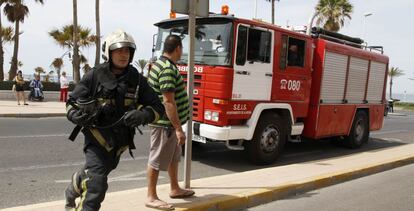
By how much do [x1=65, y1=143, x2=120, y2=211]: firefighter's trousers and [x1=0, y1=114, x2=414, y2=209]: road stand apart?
1918 mm

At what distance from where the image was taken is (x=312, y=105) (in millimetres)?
9617

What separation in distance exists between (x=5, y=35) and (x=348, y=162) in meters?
22.7

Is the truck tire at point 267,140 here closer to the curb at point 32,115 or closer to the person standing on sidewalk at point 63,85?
the curb at point 32,115

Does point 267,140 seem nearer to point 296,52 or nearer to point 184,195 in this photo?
point 296,52

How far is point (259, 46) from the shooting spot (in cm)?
811

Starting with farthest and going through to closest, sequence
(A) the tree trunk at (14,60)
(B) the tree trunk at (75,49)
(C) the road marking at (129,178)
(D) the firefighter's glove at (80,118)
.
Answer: (A) the tree trunk at (14,60)
(B) the tree trunk at (75,49)
(C) the road marking at (129,178)
(D) the firefighter's glove at (80,118)

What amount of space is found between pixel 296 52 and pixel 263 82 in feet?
3.89

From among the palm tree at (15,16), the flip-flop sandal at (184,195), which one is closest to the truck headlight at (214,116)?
the flip-flop sandal at (184,195)

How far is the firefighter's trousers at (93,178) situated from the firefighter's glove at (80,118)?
29 centimetres

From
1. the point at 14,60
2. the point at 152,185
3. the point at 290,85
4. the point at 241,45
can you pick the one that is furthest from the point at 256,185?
the point at 14,60

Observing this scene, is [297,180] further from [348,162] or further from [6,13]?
[6,13]

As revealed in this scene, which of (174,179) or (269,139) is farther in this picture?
(269,139)

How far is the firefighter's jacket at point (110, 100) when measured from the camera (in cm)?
373

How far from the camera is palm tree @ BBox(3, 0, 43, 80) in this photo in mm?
24812
